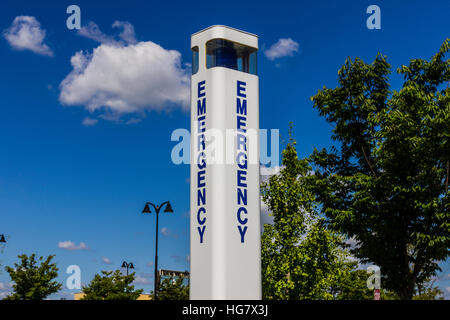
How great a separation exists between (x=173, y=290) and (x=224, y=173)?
45.1m

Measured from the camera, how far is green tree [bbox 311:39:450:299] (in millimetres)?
23906

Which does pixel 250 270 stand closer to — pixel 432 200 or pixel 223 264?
pixel 223 264

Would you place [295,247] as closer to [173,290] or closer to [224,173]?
[224,173]

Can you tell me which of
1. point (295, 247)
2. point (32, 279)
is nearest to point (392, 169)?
point (295, 247)

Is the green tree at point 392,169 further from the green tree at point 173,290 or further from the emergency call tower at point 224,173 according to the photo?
the green tree at point 173,290

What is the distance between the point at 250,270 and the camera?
44.4 ft

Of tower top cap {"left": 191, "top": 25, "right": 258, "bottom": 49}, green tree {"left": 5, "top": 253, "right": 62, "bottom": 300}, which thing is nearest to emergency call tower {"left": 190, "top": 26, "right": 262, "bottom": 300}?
tower top cap {"left": 191, "top": 25, "right": 258, "bottom": 49}

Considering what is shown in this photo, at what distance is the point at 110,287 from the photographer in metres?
51.5

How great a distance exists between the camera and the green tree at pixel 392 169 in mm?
23906

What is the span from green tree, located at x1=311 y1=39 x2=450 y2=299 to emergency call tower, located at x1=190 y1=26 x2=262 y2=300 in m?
12.5

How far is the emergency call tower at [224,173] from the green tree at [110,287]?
1553 inches

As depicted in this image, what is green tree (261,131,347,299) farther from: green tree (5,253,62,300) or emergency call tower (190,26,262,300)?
green tree (5,253,62,300)

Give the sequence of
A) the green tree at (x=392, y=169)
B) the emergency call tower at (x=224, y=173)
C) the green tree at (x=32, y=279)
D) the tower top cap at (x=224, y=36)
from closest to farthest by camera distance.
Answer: the emergency call tower at (x=224, y=173)
the tower top cap at (x=224, y=36)
the green tree at (x=392, y=169)
the green tree at (x=32, y=279)

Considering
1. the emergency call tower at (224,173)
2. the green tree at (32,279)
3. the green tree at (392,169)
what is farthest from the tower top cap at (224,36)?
the green tree at (32,279)
